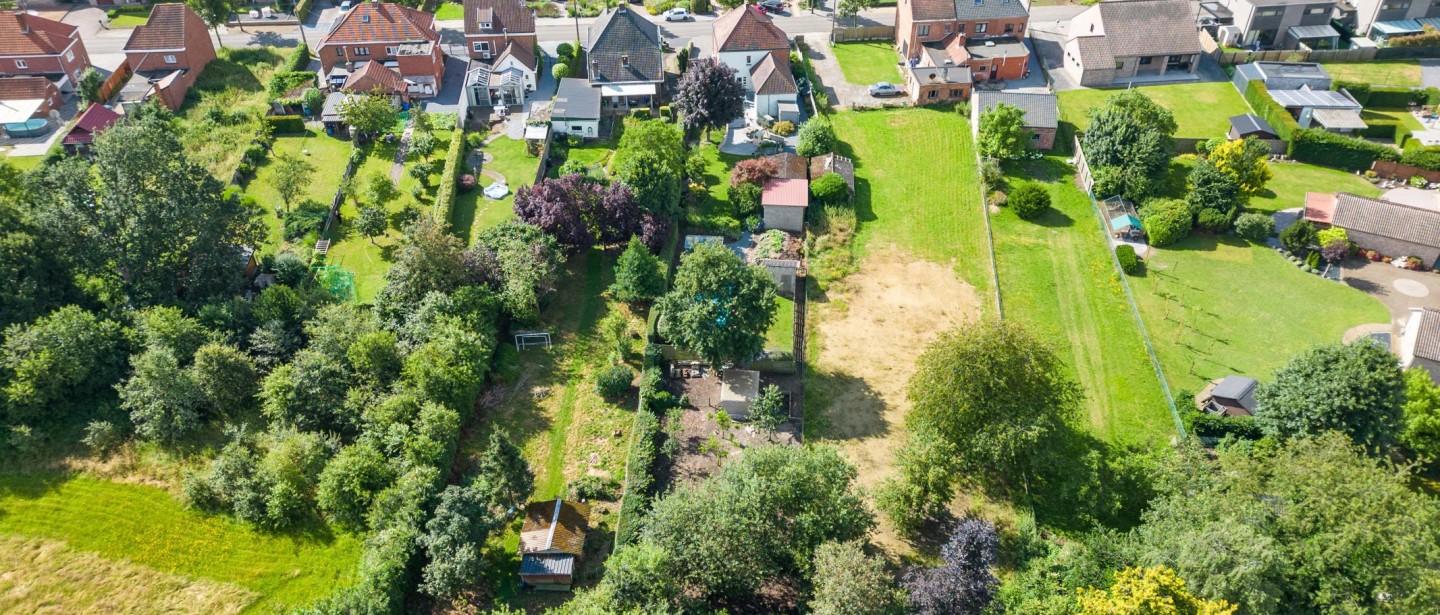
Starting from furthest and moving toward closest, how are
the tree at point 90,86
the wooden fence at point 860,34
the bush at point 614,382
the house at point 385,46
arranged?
the wooden fence at point 860,34, the house at point 385,46, the tree at point 90,86, the bush at point 614,382

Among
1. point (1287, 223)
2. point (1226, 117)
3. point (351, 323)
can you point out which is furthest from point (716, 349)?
point (1226, 117)

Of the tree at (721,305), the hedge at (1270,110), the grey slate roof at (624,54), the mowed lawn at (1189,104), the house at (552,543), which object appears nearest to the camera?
the house at (552,543)

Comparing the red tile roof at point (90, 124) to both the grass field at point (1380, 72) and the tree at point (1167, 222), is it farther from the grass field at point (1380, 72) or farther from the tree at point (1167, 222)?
the grass field at point (1380, 72)

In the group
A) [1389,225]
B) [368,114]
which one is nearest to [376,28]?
[368,114]

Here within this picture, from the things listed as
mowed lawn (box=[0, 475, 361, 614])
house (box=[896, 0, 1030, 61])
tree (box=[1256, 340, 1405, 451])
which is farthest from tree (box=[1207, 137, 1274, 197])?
mowed lawn (box=[0, 475, 361, 614])

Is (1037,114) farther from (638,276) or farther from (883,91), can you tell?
(638,276)

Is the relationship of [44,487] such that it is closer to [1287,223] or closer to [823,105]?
[823,105]

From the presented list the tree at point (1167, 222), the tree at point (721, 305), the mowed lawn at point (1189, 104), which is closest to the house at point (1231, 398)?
the tree at point (1167, 222)
